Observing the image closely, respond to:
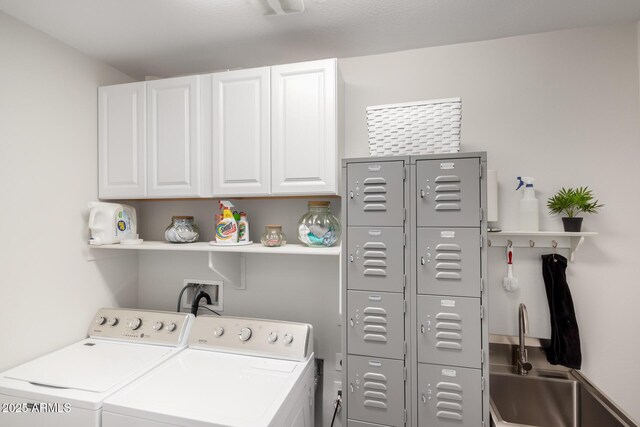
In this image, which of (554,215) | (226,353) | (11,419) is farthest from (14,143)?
(554,215)

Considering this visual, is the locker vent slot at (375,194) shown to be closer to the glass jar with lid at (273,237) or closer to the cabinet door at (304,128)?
the cabinet door at (304,128)

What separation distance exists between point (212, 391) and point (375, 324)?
0.78m

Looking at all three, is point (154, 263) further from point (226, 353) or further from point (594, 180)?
point (594, 180)

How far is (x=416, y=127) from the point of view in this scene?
60.6 inches

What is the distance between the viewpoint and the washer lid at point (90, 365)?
140 centimetres

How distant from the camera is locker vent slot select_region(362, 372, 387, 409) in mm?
1470

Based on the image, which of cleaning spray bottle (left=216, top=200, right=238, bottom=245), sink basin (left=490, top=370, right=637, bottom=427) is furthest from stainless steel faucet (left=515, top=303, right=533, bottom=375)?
cleaning spray bottle (left=216, top=200, right=238, bottom=245)

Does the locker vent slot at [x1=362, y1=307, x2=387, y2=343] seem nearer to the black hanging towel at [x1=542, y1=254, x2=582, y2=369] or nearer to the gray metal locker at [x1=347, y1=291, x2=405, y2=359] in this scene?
the gray metal locker at [x1=347, y1=291, x2=405, y2=359]

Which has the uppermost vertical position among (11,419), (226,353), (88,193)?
(88,193)

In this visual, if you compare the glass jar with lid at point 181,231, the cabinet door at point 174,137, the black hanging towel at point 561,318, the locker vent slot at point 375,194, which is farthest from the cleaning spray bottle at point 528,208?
the glass jar with lid at point 181,231

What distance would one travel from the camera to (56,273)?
174 centimetres

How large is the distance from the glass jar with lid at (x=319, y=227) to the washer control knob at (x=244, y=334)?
58 centimetres

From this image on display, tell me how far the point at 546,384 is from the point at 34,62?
3.08 metres

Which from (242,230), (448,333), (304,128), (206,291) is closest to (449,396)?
(448,333)
